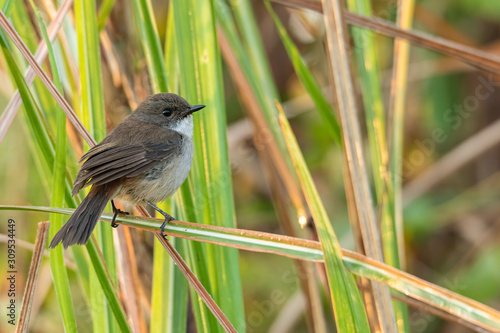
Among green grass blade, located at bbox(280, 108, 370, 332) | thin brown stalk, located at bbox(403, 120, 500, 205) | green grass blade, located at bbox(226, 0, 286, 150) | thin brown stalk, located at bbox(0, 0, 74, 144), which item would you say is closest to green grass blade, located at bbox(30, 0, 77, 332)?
thin brown stalk, located at bbox(0, 0, 74, 144)

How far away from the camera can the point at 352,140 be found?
175cm

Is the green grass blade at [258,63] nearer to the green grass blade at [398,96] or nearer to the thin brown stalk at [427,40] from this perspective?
the thin brown stalk at [427,40]

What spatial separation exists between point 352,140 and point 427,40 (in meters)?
0.61

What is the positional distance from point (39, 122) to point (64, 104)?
0.09 metres

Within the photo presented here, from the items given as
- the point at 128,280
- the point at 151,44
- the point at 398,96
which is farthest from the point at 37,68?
the point at 398,96

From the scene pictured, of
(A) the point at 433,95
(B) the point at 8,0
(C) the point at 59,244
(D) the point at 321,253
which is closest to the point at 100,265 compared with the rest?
(C) the point at 59,244

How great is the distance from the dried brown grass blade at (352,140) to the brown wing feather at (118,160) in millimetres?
717

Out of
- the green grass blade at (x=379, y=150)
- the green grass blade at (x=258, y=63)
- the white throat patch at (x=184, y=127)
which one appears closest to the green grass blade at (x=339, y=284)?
the green grass blade at (x=379, y=150)

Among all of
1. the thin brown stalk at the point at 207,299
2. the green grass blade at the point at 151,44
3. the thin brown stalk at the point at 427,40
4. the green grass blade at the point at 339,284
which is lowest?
the thin brown stalk at the point at 207,299

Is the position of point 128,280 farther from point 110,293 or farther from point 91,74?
point 91,74

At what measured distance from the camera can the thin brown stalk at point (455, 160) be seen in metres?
3.20

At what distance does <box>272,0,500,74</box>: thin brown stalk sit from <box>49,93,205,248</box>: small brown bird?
66cm

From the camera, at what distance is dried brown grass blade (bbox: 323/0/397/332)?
164 cm

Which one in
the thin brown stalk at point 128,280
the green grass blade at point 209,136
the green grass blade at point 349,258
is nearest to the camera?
the green grass blade at point 349,258
